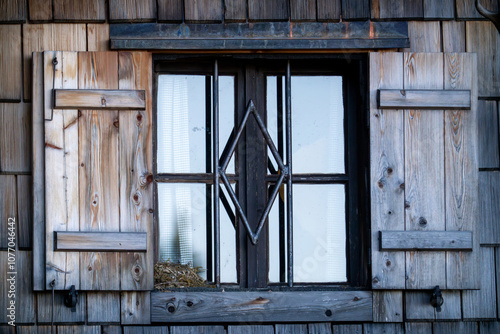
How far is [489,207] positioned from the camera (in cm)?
348

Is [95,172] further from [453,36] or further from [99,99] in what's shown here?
[453,36]

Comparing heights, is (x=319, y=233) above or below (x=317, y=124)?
below

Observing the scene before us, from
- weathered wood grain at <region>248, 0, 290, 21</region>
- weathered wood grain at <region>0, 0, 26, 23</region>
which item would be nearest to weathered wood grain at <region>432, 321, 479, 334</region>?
weathered wood grain at <region>248, 0, 290, 21</region>

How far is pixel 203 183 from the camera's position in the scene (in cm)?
359

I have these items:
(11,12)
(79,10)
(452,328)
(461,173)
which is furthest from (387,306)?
(11,12)

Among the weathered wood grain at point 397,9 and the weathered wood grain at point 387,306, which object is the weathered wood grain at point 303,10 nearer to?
the weathered wood grain at point 397,9

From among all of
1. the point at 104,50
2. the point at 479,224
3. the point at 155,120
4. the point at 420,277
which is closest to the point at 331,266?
the point at 420,277

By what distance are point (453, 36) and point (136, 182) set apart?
176cm

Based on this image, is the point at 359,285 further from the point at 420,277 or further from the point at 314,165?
the point at 314,165

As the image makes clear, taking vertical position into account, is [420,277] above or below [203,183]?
below

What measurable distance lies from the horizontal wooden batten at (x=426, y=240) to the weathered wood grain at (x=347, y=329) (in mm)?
419

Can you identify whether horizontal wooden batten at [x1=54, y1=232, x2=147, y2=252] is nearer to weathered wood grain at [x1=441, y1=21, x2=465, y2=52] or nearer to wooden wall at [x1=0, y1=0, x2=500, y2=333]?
wooden wall at [x1=0, y1=0, x2=500, y2=333]

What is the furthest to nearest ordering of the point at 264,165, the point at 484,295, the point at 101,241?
1. the point at 264,165
2. the point at 484,295
3. the point at 101,241

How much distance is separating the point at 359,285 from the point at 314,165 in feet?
2.15
